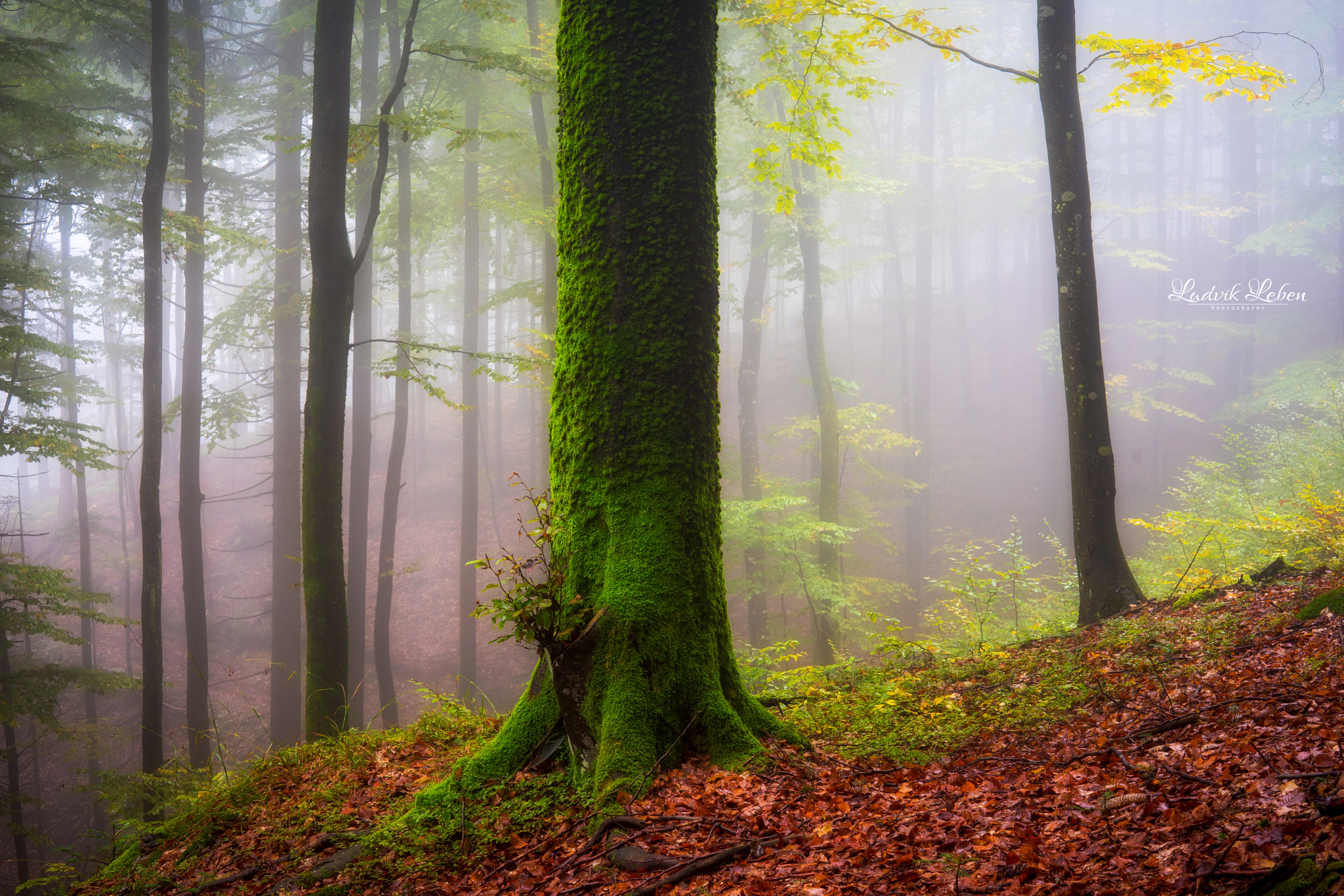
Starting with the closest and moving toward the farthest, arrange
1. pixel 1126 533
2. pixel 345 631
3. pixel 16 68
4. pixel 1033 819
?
pixel 1033 819
pixel 345 631
pixel 16 68
pixel 1126 533

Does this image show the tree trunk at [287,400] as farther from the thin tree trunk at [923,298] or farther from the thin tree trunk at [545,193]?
the thin tree trunk at [923,298]

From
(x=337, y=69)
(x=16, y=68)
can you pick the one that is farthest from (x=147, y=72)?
(x=337, y=69)

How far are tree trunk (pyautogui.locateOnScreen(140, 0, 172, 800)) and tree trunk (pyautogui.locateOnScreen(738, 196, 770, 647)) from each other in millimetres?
9473

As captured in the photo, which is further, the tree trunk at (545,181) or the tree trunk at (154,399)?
the tree trunk at (545,181)

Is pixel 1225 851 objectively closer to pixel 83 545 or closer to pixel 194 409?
pixel 194 409

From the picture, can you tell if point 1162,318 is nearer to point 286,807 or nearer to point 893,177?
point 893,177

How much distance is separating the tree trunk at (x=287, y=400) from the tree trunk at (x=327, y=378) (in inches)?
264

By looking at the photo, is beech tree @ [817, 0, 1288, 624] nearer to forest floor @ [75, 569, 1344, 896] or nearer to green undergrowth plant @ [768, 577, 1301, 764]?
green undergrowth plant @ [768, 577, 1301, 764]

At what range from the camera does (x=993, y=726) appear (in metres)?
3.56

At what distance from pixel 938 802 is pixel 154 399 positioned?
10.0 m

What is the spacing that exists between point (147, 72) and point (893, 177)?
21708mm

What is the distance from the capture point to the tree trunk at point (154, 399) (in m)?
8.09

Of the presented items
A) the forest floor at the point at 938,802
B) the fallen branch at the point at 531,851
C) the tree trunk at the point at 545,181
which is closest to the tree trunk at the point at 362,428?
the tree trunk at the point at 545,181

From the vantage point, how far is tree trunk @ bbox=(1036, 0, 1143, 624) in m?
5.69
